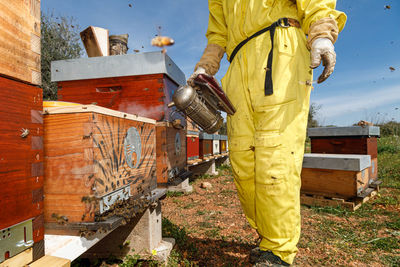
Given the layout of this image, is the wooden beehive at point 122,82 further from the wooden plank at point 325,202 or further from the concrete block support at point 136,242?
the wooden plank at point 325,202

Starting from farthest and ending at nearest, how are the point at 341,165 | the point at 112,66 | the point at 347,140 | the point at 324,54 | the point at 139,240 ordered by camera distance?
the point at 347,140
the point at 341,165
the point at 112,66
the point at 139,240
the point at 324,54

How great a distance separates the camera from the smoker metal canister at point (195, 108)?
1686mm

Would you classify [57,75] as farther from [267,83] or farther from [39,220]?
[267,83]

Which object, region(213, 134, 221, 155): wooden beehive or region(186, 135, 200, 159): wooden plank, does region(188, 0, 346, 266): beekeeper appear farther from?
region(213, 134, 221, 155): wooden beehive

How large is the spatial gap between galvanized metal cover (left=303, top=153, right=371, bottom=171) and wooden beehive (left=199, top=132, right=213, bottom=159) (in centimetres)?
237

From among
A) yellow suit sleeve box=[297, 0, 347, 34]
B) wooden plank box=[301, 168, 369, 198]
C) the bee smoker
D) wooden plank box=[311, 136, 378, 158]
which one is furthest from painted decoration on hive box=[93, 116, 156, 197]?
wooden plank box=[311, 136, 378, 158]

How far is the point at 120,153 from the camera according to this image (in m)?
1.41

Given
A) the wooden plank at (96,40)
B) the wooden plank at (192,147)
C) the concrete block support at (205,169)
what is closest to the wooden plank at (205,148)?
the wooden plank at (192,147)

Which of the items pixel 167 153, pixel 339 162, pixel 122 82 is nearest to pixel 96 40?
pixel 122 82

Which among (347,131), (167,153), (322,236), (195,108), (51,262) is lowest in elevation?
(322,236)

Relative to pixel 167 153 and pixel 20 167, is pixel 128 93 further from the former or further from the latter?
pixel 20 167

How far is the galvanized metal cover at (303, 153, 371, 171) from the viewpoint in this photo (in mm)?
3201

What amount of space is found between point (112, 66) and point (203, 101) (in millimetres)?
1241

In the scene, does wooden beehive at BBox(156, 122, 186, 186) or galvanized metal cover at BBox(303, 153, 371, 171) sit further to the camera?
galvanized metal cover at BBox(303, 153, 371, 171)
